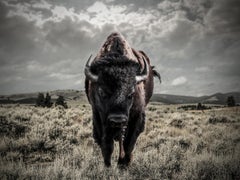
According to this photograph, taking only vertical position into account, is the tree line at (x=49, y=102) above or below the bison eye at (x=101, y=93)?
below

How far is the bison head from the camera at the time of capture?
14.4 feet

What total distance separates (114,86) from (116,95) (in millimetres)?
182

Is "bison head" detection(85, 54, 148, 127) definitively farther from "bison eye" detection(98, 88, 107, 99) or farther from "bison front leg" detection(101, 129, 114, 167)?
"bison front leg" detection(101, 129, 114, 167)

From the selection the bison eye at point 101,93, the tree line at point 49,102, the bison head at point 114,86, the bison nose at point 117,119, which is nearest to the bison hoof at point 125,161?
the bison head at point 114,86

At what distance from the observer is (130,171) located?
5.75 metres

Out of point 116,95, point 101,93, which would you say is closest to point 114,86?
point 116,95

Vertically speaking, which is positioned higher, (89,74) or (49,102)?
(89,74)

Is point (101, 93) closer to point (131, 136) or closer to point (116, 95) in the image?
point (116, 95)

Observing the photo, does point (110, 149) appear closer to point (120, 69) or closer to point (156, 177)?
point (156, 177)

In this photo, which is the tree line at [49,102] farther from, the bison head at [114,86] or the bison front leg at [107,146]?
the bison head at [114,86]

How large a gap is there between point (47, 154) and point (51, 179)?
2856 millimetres

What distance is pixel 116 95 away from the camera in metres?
4.51

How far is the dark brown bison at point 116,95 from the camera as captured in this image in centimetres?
448

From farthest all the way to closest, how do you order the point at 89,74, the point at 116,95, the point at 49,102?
the point at 49,102
the point at 89,74
the point at 116,95
